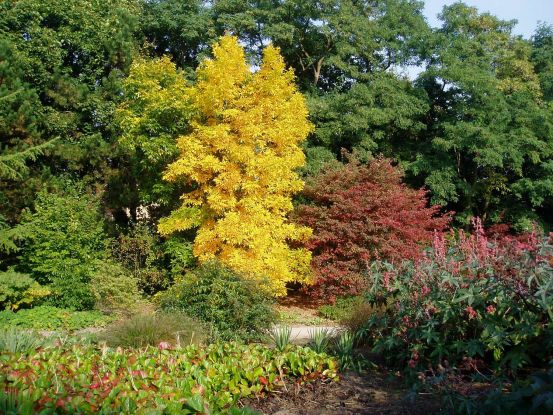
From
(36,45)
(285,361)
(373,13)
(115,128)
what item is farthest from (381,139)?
(285,361)

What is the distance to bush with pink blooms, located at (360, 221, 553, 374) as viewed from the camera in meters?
4.38

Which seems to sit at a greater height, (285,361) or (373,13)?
(373,13)

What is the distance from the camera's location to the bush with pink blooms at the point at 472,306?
438 centimetres

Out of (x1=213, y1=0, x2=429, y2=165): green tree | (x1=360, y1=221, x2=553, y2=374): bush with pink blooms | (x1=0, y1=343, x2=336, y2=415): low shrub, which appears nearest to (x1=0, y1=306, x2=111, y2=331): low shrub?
(x1=0, y1=343, x2=336, y2=415): low shrub

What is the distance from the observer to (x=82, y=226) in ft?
41.7

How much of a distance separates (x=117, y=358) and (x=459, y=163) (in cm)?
1494

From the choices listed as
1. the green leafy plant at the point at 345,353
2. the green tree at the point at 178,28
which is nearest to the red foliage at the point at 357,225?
the green leafy plant at the point at 345,353

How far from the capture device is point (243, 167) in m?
12.3

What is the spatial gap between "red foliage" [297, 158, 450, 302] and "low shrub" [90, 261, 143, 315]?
14.1ft

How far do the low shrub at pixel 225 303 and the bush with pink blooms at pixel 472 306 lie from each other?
251 centimetres

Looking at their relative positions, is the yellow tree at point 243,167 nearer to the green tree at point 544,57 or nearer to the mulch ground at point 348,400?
the mulch ground at point 348,400

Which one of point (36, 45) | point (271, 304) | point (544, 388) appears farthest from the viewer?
point (36, 45)

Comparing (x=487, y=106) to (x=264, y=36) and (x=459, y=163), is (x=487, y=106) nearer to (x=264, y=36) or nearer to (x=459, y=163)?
(x=459, y=163)

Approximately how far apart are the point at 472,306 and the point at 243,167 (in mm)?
8069
